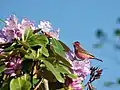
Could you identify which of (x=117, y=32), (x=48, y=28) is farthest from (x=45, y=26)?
(x=117, y=32)

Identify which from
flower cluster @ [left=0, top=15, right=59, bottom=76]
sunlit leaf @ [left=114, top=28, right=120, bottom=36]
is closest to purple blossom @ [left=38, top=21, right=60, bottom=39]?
flower cluster @ [left=0, top=15, right=59, bottom=76]

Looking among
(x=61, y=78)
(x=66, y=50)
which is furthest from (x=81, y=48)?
(x=61, y=78)

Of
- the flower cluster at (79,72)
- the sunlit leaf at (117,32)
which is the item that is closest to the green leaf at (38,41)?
the flower cluster at (79,72)

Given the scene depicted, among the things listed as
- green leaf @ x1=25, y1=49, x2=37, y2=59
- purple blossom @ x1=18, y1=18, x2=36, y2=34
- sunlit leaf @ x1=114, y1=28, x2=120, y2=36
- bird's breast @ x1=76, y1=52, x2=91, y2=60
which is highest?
sunlit leaf @ x1=114, y1=28, x2=120, y2=36

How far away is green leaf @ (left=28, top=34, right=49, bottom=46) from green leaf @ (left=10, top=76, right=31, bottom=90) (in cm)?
11

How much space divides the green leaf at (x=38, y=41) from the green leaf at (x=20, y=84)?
109 mm

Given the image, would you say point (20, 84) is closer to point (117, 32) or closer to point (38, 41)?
point (38, 41)

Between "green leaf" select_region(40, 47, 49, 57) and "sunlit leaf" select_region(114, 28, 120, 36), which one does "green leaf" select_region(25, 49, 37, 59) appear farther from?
"sunlit leaf" select_region(114, 28, 120, 36)

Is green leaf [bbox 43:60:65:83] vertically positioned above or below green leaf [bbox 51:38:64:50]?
below

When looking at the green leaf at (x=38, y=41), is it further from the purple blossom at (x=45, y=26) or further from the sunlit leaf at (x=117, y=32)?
the sunlit leaf at (x=117, y=32)

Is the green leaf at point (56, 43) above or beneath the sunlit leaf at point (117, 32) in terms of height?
beneath

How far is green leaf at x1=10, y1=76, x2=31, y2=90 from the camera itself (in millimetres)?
1085

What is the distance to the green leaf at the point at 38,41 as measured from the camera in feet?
3.80

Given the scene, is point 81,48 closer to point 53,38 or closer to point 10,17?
point 53,38
